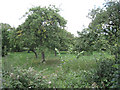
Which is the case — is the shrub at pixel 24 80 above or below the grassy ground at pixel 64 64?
below

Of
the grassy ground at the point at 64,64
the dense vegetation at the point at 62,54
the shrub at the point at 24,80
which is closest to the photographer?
the shrub at the point at 24,80

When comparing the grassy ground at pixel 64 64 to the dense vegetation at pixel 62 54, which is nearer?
the dense vegetation at pixel 62 54

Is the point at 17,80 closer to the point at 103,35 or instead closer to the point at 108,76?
the point at 108,76

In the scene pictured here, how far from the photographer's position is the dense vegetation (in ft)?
9.25

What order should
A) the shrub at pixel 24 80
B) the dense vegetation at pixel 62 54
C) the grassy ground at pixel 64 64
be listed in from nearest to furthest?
the shrub at pixel 24 80, the dense vegetation at pixel 62 54, the grassy ground at pixel 64 64

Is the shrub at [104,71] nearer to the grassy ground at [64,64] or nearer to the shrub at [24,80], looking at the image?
the grassy ground at [64,64]

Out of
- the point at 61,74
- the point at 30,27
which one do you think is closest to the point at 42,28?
the point at 30,27

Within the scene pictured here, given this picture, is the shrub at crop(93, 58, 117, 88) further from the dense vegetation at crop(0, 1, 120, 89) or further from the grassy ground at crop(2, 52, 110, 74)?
the grassy ground at crop(2, 52, 110, 74)

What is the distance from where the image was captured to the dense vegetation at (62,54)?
2.82 metres

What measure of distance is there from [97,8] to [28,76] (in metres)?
5.56

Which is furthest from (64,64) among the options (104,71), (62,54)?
(62,54)

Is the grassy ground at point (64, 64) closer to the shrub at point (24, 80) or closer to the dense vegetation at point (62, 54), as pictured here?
the dense vegetation at point (62, 54)

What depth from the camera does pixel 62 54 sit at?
21.1 feet

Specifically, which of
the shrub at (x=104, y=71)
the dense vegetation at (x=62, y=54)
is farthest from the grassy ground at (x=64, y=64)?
the shrub at (x=104, y=71)
